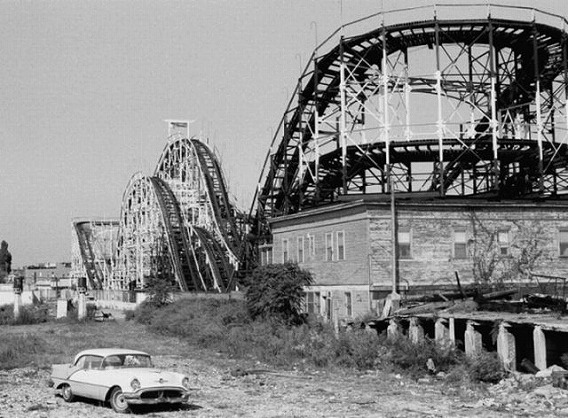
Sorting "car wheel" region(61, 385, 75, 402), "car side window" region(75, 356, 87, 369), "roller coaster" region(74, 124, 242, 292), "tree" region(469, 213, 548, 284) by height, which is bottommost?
"car wheel" region(61, 385, 75, 402)

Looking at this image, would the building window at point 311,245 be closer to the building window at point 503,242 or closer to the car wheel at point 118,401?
the building window at point 503,242

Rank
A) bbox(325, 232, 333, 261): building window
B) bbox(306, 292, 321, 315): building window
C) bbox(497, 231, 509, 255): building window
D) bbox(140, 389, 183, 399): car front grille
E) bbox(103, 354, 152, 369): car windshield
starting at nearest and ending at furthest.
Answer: bbox(140, 389, 183, 399): car front grille → bbox(103, 354, 152, 369): car windshield → bbox(497, 231, 509, 255): building window → bbox(325, 232, 333, 261): building window → bbox(306, 292, 321, 315): building window

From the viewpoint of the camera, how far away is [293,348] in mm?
32312

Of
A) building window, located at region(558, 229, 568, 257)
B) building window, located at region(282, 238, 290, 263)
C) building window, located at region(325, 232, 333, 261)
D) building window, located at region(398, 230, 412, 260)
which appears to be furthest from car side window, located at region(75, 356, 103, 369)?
building window, located at region(558, 229, 568, 257)

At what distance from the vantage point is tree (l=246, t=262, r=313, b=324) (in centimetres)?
3794

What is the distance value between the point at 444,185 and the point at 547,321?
72.1 ft

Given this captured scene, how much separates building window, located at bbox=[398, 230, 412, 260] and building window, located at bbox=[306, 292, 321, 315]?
5.53 meters

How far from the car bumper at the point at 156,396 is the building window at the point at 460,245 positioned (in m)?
20.6

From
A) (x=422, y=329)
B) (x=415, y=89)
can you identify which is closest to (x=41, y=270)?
(x=415, y=89)

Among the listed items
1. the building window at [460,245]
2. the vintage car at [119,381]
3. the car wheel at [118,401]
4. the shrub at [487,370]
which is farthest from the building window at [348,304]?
the car wheel at [118,401]

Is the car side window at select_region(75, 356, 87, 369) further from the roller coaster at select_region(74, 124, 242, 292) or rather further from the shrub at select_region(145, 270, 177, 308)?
the roller coaster at select_region(74, 124, 242, 292)

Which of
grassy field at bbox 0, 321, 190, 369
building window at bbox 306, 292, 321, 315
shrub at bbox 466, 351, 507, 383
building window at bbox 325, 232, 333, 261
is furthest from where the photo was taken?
building window at bbox 306, 292, 321, 315

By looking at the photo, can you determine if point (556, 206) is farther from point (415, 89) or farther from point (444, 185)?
point (415, 89)

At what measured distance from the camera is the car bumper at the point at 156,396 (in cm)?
1888
